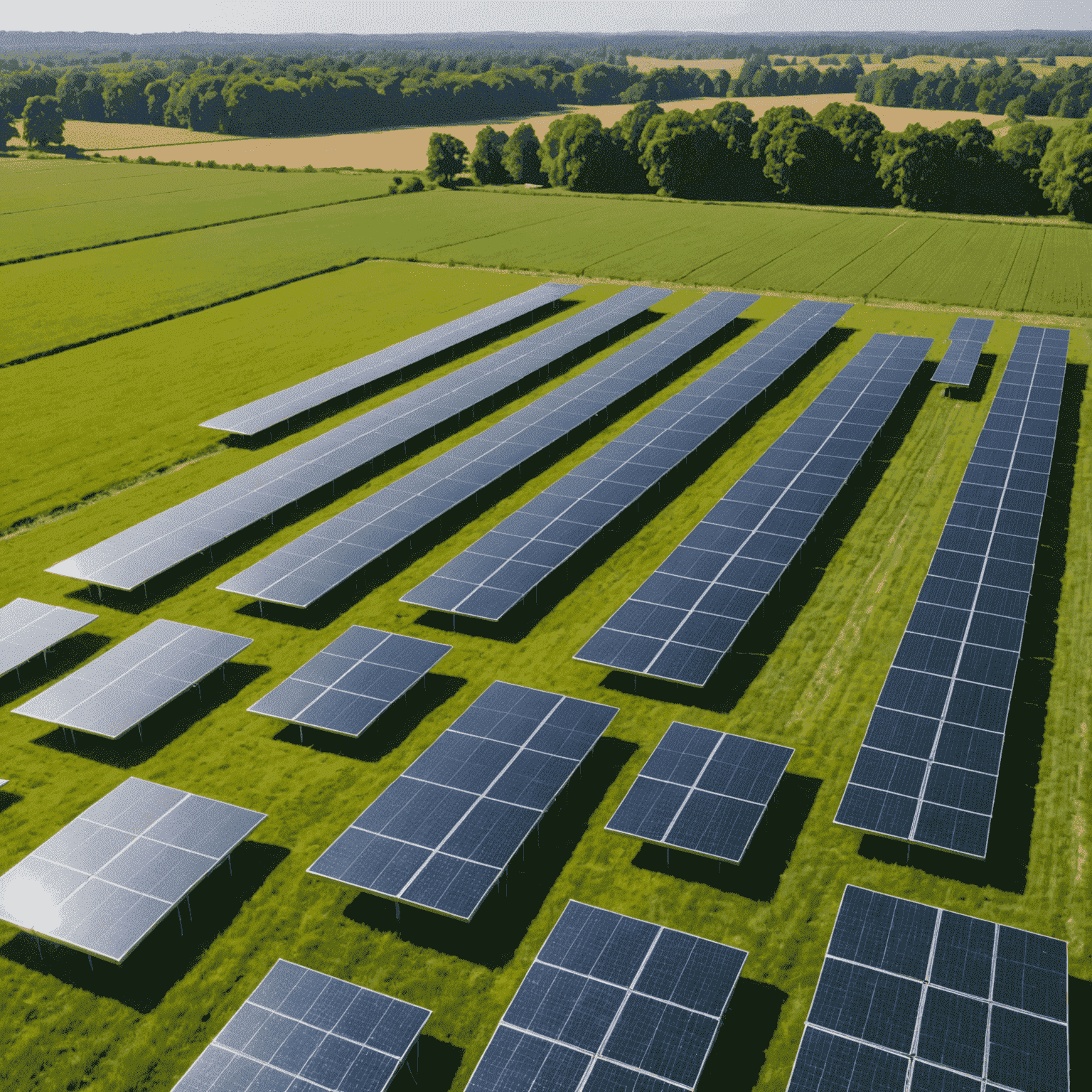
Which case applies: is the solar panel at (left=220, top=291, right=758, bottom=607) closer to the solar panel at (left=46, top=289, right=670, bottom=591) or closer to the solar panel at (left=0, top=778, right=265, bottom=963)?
the solar panel at (left=46, top=289, right=670, bottom=591)

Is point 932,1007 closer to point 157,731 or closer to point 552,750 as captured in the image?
point 552,750

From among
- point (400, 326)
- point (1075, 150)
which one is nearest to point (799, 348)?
point (400, 326)

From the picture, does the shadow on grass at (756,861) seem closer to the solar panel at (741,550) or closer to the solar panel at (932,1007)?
the solar panel at (932,1007)

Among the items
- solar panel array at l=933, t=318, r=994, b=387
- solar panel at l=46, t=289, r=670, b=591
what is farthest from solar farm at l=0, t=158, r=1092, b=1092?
solar panel array at l=933, t=318, r=994, b=387

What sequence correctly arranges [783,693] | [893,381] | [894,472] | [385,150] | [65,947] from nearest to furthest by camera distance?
[65,947] → [783,693] → [894,472] → [893,381] → [385,150]

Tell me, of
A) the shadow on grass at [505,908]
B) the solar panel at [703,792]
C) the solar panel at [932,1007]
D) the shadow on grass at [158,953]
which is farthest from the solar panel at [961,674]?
the shadow on grass at [158,953]

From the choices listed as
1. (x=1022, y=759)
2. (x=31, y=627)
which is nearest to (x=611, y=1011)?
(x=1022, y=759)

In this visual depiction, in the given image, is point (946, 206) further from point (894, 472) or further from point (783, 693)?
point (783, 693)
